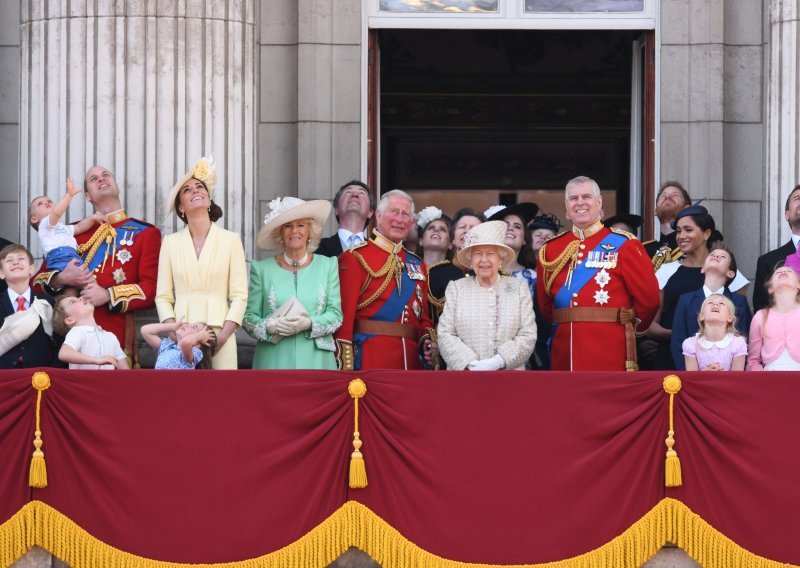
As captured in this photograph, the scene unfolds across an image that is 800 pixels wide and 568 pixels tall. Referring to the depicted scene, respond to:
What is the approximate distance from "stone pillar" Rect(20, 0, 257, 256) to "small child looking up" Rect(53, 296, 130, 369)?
2046 mm

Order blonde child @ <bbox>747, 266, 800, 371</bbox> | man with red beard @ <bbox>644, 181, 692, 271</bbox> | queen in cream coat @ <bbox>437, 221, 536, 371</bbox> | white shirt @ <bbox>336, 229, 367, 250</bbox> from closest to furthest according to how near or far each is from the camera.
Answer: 1. blonde child @ <bbox>747, 266, 800, 371</bbox>
2. queen in cream coat @ <bbox>437, 221, 536, 371</bbox>
3. white shirt @ <bbox>336, 229, 367, 250</bbox>
4. man with red beard @ <bbox>644, 181, 692, 271</bbox>

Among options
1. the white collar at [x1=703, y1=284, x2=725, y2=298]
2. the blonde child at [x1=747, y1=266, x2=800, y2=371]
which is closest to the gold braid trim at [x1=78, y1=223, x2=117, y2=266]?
the white collar at [x1=703, y1=284, x2=725, y2=298]

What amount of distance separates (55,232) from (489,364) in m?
2.70

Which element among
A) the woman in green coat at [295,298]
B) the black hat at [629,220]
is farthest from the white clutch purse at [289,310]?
the black hat at [629,220]

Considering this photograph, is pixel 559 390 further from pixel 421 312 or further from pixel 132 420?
Result: pixel 132 420

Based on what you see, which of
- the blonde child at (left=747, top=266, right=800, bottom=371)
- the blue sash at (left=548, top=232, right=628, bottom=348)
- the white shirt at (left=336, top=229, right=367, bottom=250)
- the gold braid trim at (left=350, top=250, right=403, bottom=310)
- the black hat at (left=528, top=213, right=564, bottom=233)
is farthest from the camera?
the black hat at (left=528, top=213, right=564, bottom=233)

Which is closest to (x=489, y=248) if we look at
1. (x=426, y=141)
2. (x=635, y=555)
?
(x=635, y=555)

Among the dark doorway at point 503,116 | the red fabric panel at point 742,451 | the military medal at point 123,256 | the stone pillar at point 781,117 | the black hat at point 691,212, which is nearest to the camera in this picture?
the red fabric panel at point 742,451

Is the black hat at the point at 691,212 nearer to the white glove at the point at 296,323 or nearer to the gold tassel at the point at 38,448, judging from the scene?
the white glove at the point at 296,323

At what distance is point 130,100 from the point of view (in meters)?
11.6

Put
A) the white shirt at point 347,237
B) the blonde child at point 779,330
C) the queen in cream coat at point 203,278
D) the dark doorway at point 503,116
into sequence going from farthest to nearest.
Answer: the dark doorway at point 503,116 < the white shirt at point 347,237 < the queen in cream coat at point 203,278 < the blonde child at point 779,330

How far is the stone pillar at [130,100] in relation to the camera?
1159 centimetres

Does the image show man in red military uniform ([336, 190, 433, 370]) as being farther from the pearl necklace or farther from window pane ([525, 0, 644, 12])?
window pane ([525, 0, 644, 12])

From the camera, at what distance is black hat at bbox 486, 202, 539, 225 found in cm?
1109
